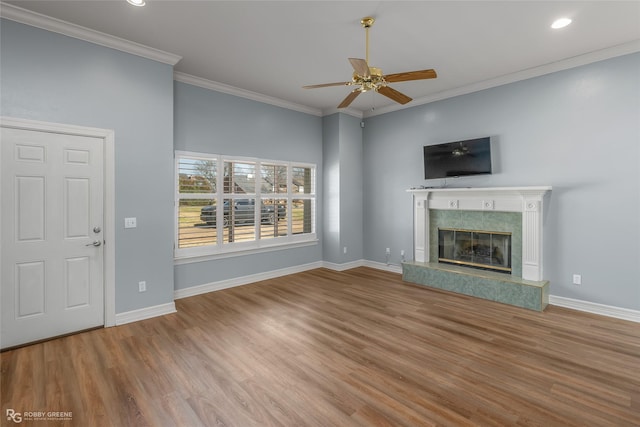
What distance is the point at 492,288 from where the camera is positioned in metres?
4.17

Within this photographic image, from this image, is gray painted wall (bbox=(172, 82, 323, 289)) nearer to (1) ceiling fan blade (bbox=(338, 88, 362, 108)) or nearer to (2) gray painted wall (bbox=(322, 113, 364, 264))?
(2) gray painted wall (bbox=(322, 113, 364, 264))

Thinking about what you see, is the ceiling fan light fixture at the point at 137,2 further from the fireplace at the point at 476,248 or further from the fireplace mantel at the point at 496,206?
the fireplace at the point at 476,248

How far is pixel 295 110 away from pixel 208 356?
14.4 ft

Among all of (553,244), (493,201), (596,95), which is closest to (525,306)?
(553,244)

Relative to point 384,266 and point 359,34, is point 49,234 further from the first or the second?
point 384,266

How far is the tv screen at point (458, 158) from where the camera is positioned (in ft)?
14.8

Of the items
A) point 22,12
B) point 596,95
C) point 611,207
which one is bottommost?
point 611,207

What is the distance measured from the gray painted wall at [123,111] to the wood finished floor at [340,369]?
2.32 feet

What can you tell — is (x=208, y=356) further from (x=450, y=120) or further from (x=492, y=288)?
(x=450, y=120)

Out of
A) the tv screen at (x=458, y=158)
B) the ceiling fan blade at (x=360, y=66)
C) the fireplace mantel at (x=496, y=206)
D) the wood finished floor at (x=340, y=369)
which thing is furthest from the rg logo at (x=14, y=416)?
→ the tv screen at (x=458, y=158)

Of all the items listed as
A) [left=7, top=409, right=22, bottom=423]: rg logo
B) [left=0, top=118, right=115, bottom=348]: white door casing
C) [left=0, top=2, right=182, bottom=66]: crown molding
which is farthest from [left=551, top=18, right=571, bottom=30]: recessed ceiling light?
[left=7, top=409, right=22, bottom=423]: rg logo

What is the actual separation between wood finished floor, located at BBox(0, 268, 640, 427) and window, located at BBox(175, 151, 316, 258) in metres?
1.17

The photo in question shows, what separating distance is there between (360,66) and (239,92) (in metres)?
2.82

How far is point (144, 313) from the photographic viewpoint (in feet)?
11.7
